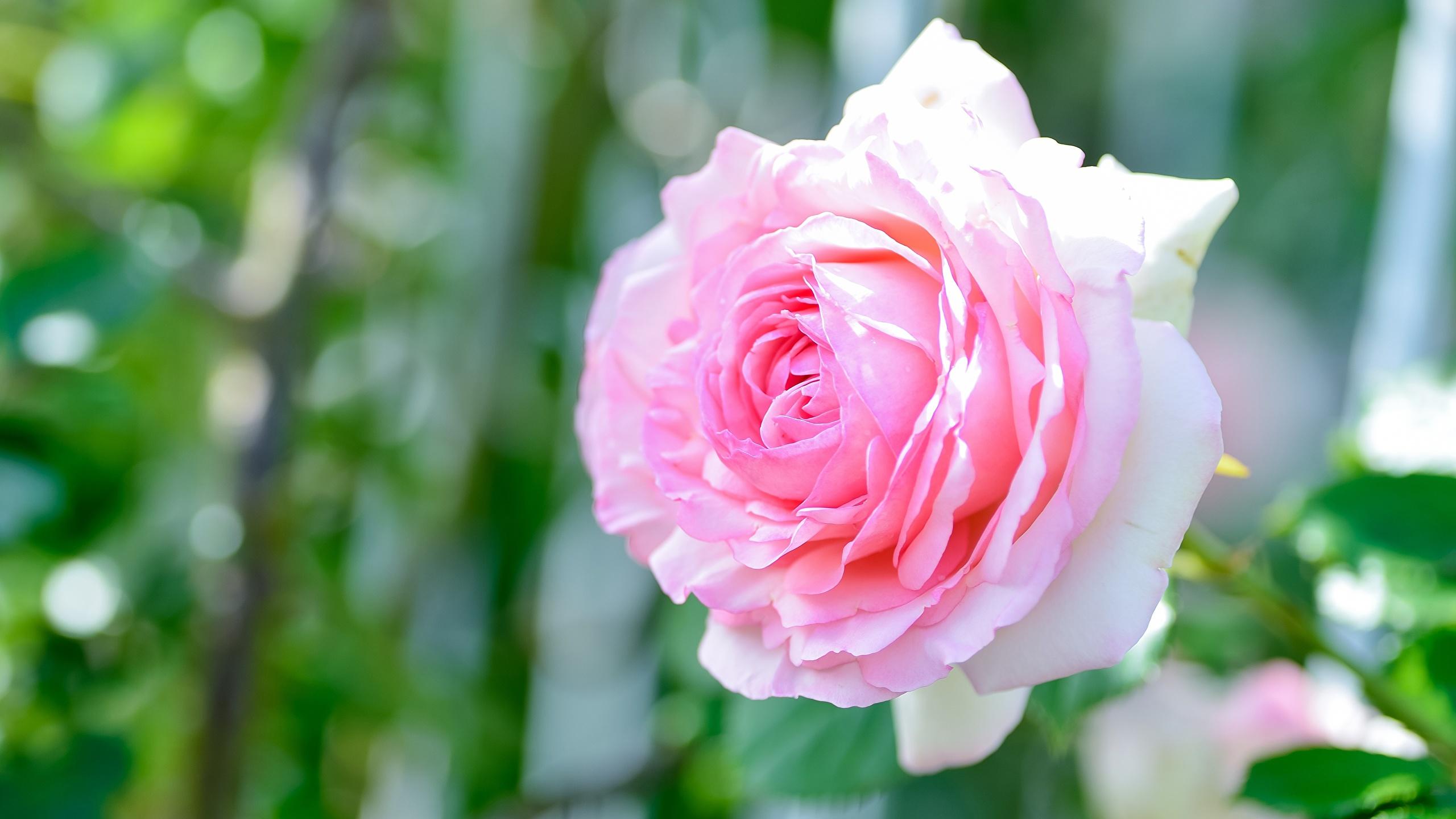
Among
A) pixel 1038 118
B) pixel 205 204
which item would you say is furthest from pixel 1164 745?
pixel 205 204

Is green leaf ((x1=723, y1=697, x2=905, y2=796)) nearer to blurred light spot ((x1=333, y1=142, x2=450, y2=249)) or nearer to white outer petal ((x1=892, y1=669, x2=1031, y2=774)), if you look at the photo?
white outer petal ((x1=892, y1=669, x2=1031, y2=774))

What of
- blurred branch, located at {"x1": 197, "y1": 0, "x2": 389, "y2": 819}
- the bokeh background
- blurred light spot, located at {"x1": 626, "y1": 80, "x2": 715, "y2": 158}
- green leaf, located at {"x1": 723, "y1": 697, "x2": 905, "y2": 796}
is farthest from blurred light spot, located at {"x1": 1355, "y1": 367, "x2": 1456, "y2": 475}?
blurred light spot, located at {"x1": 626, "y1": 80, "x2": 715, "y2": 158}

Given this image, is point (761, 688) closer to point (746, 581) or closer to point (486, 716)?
point (746, 581)

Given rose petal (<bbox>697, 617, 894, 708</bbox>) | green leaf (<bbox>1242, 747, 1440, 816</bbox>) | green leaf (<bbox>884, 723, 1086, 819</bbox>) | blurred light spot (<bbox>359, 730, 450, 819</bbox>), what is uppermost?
rose petal (<bbox>697, 617, 894, 708</bbox>)

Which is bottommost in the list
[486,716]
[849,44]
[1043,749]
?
[486,716]

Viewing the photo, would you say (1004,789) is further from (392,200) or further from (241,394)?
(392,200)
